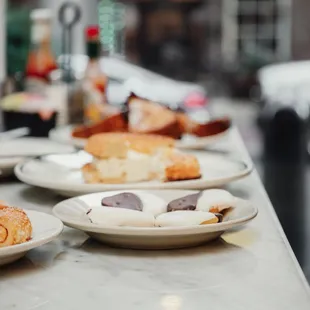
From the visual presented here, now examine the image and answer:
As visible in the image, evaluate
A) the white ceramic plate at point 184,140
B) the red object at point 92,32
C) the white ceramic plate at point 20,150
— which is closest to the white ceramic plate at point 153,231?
the white ceramic plate at point 20,150

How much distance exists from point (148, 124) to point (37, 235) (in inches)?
38.8

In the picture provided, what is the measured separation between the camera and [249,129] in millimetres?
9930

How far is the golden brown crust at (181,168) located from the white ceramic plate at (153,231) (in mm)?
255

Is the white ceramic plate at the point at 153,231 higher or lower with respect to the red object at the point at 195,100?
higher

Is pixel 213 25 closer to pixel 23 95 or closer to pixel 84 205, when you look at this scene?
pixel 23 95

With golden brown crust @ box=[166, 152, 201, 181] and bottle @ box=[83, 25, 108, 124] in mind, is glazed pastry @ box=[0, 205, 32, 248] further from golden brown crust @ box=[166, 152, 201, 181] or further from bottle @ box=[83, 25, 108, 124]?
bottle @ box=[83, 25, 108, 124]

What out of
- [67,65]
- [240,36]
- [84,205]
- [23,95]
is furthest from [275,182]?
[240,36]

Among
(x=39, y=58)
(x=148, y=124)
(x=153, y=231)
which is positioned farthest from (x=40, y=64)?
(x=153, y=231)

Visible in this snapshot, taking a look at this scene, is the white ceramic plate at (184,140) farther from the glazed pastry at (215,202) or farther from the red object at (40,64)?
the glazed pastry at (215,202)

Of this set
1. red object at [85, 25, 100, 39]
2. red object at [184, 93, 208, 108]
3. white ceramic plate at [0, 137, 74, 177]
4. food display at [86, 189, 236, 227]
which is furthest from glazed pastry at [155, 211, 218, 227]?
red object at [184, 93, 208, 108]

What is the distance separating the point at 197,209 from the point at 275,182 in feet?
13.3

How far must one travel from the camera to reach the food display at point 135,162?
4.83ft

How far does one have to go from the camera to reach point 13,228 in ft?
3.34

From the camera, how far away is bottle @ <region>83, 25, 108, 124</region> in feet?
8.37
